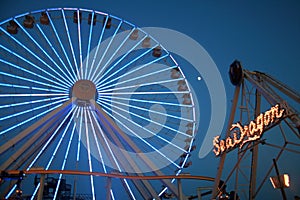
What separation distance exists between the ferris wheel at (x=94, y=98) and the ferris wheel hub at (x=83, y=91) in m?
0.05

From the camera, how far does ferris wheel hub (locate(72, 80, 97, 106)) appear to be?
1427 centimetres

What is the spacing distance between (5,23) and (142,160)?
Result: 8804mm

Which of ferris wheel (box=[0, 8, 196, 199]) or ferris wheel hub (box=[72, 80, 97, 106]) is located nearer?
ferris wheel (box=[0, 8, 196, 199])

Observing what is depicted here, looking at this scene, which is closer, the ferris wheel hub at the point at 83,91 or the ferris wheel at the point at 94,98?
the ferris wheel at the point at 94,98

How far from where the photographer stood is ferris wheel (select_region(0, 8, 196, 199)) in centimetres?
1298

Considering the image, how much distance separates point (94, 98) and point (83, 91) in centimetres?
64

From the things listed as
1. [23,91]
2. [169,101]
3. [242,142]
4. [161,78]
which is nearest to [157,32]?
[161,78]

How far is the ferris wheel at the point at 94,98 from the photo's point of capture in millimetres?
12984

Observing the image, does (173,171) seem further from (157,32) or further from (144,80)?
(157,32)

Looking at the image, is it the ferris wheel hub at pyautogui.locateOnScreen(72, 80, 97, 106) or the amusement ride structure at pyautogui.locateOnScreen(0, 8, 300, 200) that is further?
the ferris wheel hub at pyautogui.locateOnScreen(72, 80, 97, 106)

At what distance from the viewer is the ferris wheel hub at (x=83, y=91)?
46.8 feet

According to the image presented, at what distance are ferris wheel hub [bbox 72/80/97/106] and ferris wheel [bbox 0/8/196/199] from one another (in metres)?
0.05

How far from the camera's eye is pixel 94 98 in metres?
14.6

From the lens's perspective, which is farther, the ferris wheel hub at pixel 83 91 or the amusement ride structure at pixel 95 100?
the ferris wheel hub at pixel 83 91
